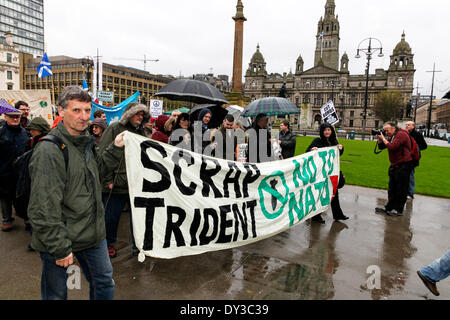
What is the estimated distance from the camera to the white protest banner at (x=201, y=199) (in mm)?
3057

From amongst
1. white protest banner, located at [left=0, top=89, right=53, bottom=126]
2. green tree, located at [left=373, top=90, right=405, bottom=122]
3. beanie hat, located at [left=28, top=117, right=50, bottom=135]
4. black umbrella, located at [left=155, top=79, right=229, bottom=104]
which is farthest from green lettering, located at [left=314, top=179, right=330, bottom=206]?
green tree, located at [left=373, top=90, right=405, bottom=122]

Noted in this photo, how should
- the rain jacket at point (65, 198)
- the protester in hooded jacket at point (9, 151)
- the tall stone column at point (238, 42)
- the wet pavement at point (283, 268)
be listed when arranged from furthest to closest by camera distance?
1. the tall stone column at point (238, 42)
2. the protester in hooded jacket at point (9, 151)
3. the wet pavement at point (283, 268)
4. the rain jacket at point (65, 198)

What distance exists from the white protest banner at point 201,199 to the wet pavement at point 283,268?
368 mm

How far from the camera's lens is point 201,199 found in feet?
11.5

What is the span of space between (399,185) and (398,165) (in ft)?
1.40

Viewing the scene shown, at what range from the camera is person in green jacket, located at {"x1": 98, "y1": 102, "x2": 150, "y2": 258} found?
145 inches

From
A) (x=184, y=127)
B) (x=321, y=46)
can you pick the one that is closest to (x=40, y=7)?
(x=321, y=46)

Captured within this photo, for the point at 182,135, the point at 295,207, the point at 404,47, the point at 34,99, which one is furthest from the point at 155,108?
the point at 404,47

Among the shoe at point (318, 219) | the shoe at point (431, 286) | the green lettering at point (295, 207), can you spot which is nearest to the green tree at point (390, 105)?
the shoe at point (318, 219)

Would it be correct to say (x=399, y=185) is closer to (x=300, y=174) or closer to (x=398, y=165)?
(x=398, y=165)

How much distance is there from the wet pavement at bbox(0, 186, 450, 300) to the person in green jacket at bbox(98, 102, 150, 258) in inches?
A: 20.3

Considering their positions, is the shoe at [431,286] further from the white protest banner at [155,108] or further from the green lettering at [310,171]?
the white protest banner at [155,108]

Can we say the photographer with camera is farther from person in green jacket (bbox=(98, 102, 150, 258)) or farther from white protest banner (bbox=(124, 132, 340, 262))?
person in green jacket (bbox=(98, 102, 150, 258))
